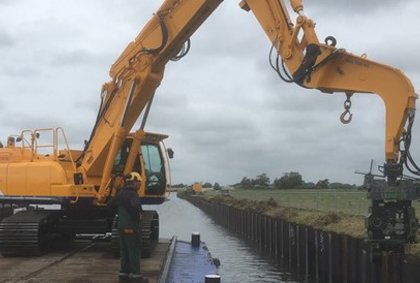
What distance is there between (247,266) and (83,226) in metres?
9.82

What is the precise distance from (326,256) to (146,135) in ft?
21.5

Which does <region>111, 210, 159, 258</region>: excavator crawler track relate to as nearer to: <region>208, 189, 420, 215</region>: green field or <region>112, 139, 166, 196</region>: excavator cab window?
<region>112, 139, 166, 196</region>: excavator cab window

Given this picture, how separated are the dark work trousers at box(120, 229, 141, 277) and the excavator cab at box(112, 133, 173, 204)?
4.45m

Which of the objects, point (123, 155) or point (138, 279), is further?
point (123, 155)

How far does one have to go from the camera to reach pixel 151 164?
1661 centimetres

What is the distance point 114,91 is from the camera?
49.3 feet

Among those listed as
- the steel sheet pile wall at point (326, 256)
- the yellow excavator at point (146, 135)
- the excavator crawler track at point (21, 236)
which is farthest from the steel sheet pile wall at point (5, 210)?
the steel sheet pile wall at point (326, 256)

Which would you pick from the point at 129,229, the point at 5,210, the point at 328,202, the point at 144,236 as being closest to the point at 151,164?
the point at 144,236

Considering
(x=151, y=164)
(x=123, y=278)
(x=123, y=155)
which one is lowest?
(x=123, y=278)

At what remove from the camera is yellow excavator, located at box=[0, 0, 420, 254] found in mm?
10352

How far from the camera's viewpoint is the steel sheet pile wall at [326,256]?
1201cm

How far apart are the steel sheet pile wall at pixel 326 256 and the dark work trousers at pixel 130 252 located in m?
4.54

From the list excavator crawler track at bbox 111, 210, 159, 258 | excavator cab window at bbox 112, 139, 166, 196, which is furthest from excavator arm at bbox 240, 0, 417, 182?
excavator cab window at bbox 112, 139, 166, 196

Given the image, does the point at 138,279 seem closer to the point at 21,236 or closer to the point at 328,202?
the point at 21,236
